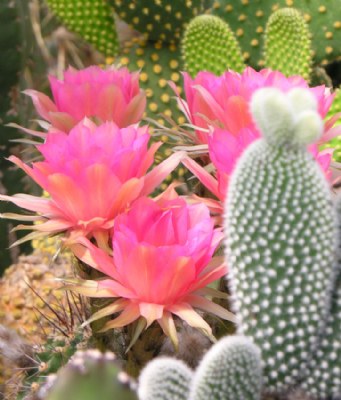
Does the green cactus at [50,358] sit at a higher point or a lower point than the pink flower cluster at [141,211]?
lower

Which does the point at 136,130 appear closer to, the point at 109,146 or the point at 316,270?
the point at 109,146

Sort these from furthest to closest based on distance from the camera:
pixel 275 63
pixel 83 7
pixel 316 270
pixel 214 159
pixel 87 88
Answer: pixel 83 7 < pixel 275 63 < pixel 87 88 < pixel 214 159 < pixel 316 270

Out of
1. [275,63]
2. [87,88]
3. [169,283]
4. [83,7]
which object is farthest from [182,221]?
[83,7]

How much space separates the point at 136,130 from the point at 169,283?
0.49 ft

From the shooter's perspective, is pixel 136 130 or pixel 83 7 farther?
pixel 83 7

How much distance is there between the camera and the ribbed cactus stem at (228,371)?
16.4 inches

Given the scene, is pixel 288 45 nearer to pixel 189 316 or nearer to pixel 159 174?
pixel 159 174

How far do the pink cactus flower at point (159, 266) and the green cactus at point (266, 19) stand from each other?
0.90 metres

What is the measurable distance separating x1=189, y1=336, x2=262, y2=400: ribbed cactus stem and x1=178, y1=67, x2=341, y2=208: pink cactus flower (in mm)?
162

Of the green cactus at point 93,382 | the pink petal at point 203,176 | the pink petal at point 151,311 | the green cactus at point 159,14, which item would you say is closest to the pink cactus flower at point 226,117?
the pink petal at point 203,176

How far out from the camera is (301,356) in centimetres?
46

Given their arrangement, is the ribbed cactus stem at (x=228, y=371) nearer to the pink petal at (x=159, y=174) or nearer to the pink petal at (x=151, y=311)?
the pink petal at (x=151, y=311)

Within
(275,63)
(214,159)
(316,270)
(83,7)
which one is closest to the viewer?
(316,270)

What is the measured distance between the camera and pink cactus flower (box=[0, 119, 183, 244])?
0.54 meters
